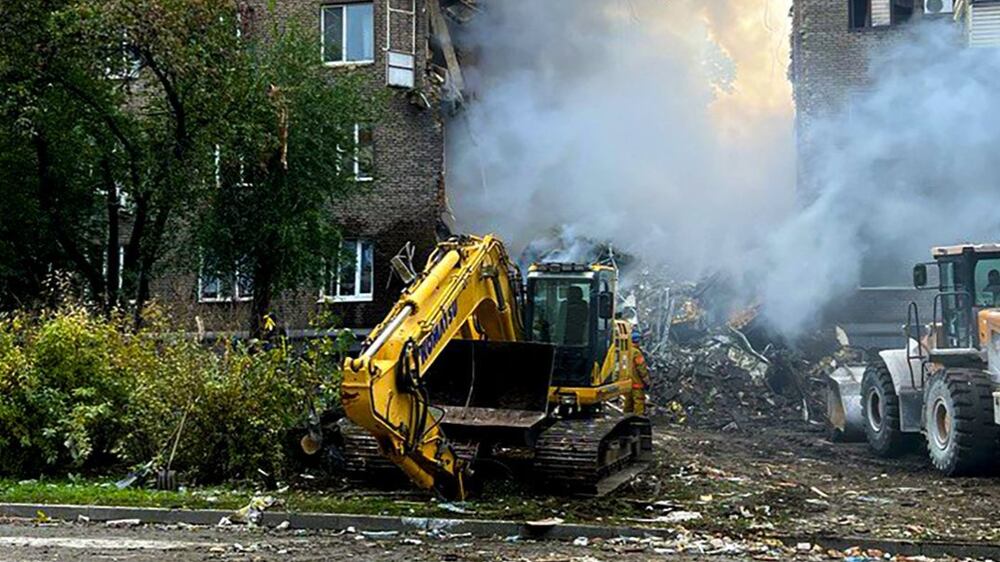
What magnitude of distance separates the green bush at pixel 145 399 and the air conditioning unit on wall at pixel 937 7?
1935 centimetres

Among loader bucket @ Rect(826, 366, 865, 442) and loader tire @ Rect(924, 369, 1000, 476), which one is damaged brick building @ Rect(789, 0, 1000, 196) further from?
loader tire @ Rect(924, 369, 1000, 476)

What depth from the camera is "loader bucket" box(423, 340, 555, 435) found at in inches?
470

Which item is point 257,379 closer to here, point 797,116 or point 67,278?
point 67,278

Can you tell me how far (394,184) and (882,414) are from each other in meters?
14.0

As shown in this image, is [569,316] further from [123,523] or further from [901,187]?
[901,187]

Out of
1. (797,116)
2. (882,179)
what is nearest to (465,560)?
(882,179)

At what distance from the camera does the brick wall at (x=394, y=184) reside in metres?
27.0

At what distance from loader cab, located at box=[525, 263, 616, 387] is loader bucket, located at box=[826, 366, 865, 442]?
670 centimetres

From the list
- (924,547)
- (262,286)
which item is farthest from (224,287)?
(924,547)

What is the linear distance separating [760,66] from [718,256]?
5981mm

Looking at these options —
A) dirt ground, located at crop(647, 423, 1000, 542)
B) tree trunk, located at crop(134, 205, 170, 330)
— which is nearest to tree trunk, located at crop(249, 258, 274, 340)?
tree trunk, located at crop(134, 205, 170, 330)

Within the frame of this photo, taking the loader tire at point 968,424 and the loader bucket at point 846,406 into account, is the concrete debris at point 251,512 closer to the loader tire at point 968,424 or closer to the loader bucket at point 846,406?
the loader tire at point 968,424

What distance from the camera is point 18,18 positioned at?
62.5 ft

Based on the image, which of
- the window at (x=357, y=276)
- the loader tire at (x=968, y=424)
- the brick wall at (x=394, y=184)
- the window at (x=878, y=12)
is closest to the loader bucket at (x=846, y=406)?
the loader tire at (x=968, y=424)
